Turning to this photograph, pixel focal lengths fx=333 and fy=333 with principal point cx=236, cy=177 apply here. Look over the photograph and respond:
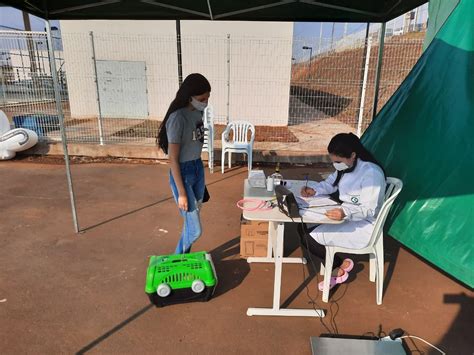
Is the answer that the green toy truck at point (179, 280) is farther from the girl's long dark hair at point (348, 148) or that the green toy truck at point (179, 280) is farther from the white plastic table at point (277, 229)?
the girl's long dark hair at point (348, 148)

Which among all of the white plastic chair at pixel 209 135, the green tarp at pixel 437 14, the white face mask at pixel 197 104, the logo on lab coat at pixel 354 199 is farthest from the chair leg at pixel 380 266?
the white plastic chair at pixel 209 135

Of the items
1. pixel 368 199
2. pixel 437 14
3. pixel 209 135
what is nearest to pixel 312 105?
pixel 209 135

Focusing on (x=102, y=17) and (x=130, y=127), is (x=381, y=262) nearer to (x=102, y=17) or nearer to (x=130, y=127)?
(x=102, y=17)

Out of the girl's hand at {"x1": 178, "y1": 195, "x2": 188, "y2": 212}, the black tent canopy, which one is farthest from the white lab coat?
the black tent canopy

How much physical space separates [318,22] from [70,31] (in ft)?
25.1

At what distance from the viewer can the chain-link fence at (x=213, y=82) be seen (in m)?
6.80

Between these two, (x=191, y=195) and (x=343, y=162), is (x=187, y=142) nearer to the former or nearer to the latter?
(x=191, y=195)

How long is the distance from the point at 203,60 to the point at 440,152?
7266 millimetres

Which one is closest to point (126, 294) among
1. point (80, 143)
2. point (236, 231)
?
point (236, 231)

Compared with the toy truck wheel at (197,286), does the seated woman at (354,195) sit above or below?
above

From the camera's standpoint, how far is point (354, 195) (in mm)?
2443

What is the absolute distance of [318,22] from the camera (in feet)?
15.5

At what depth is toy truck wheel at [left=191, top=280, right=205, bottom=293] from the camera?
2.45m

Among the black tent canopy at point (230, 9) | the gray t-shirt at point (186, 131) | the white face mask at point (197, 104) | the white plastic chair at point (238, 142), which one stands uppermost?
the black tent canopy at point (230, 9)
